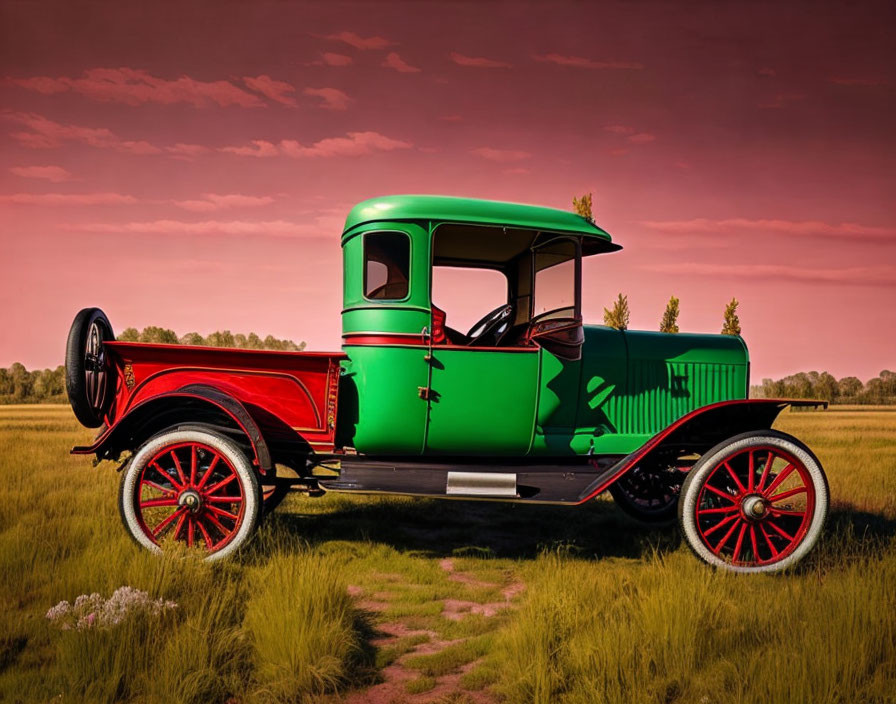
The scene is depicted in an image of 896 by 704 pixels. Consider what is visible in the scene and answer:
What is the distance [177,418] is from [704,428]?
13.9ft

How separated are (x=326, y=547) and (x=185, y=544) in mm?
1219

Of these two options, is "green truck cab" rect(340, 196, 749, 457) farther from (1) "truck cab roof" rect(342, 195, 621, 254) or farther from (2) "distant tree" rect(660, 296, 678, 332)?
(2) "distant tree" rect(660, 296, 678, 332)

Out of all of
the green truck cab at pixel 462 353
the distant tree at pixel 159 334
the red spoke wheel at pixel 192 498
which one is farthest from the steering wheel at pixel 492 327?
the distant tree at pixel 159 334

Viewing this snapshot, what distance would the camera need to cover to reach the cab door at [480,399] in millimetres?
4828

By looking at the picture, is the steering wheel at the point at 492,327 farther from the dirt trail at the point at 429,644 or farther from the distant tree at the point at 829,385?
the distant tree at the point at 829,385

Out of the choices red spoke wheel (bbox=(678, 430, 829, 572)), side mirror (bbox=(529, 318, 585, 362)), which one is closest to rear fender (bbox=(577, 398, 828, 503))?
red spoke wheel (bbox=(678, 430, 829, 572))

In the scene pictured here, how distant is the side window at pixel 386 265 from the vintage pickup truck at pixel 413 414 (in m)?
0.01

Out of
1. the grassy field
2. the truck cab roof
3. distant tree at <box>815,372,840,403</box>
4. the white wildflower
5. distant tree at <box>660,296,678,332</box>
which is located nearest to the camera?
the grassy field

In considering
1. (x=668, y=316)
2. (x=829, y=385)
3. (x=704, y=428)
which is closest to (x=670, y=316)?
(x=668, y=316)

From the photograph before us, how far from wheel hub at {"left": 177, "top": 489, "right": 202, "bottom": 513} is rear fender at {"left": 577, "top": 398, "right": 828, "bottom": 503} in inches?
109

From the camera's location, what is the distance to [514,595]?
14.4 feet

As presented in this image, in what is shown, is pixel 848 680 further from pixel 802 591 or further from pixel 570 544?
pixel 570 544

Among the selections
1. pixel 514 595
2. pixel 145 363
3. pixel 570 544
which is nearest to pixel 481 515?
pixel 570 544

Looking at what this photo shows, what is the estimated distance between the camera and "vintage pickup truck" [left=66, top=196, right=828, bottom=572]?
14.9 feet
